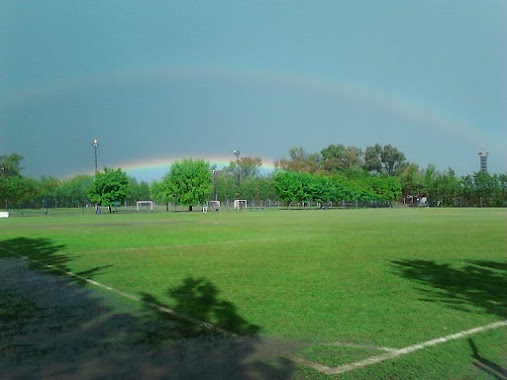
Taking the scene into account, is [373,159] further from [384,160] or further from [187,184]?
[187,184]

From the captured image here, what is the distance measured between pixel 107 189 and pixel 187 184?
1369cm

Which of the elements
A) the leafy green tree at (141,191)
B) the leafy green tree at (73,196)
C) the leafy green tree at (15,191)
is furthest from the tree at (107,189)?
the leafy green tree at (141,191)

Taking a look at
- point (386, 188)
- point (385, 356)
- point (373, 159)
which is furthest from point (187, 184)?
point (385, 356)

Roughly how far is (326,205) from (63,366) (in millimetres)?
93843

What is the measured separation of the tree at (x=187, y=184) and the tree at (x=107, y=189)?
9578mm

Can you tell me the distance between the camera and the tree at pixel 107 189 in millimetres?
71750

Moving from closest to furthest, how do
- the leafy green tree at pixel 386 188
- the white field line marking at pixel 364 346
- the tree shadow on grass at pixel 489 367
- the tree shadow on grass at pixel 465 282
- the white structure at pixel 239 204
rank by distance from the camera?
the tree shadow on grass at pixel 489 367 → the white field line marking at pixel 364 346 → the tree shadow on grass at pixel 465 282 → the white structure at pixel 239 204 → the leafy green tree at pixel 386 188

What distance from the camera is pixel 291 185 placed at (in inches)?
3334

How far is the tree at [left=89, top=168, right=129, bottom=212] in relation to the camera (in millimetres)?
71750

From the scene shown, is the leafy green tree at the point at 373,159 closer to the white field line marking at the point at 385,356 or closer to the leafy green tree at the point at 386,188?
the leafy green tree at the point at 386,188

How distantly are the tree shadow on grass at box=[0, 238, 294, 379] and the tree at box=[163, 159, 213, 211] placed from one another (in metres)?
70.9

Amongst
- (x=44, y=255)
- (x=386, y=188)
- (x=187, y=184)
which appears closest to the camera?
(x=44, y=255)

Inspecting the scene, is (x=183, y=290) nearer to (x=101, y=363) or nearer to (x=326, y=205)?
(x=101, y=363)

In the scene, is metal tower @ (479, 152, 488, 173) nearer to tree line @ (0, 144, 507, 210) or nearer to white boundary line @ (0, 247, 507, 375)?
tree line @ (0, 144, 507, 210)
